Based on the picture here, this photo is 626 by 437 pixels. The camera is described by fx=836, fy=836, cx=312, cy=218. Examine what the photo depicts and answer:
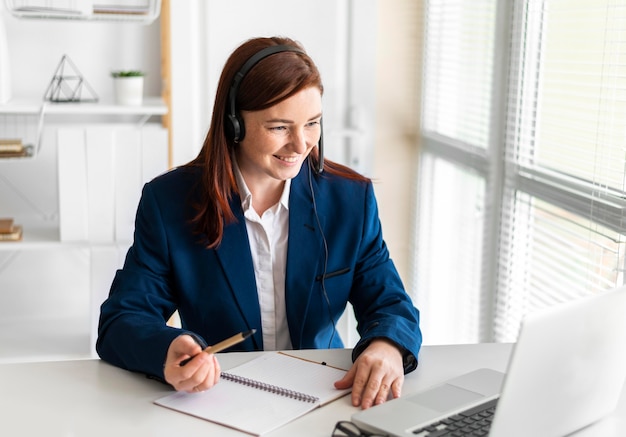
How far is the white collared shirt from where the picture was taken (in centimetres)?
182

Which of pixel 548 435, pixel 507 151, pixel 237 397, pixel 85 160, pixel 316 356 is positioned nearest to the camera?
pixel 548 435

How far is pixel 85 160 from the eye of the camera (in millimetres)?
2748

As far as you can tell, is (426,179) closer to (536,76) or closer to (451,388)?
(536,76)

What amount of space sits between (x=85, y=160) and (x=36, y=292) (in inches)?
24.6

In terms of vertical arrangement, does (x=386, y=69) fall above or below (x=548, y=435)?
above

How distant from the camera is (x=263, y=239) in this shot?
5.97 ft

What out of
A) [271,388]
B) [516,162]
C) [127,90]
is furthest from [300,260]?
[127,90]

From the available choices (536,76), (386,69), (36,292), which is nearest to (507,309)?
(536,76)

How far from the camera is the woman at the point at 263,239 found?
5.45 feet

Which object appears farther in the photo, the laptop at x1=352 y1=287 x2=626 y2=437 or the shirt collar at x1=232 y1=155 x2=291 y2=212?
the shirt collar at x1=232 y1=155 x2=291 y2=212

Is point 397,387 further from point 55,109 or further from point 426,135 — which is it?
point 426,135

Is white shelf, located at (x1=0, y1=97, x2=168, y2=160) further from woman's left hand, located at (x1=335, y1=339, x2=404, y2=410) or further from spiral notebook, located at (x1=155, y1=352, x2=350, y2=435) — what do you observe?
woman's left hand, located at (x1=335, y1=339, x2=404, y2=410)

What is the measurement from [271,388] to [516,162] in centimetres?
134

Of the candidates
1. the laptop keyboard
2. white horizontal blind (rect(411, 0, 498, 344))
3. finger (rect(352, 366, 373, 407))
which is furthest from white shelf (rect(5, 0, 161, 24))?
the laptop keyboard
